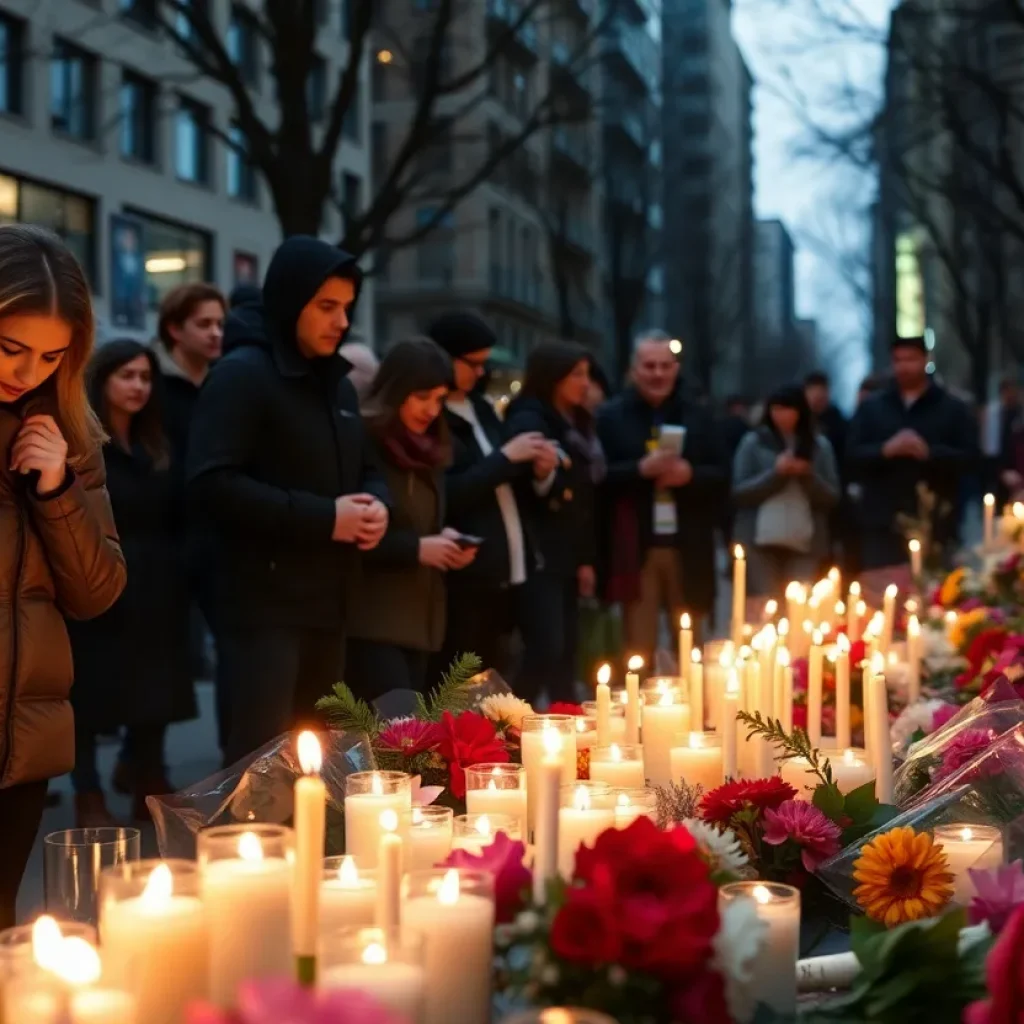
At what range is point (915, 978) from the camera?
2.05 metres

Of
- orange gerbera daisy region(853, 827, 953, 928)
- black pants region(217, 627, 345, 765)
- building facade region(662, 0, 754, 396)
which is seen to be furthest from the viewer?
building facade region(662, 0, 754, 396)

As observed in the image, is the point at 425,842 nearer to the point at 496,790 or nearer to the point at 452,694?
the point at 496,790

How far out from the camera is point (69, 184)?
94.6 feet

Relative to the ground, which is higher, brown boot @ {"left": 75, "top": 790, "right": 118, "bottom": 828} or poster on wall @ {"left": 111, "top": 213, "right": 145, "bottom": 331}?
poster on wall @ {"left": 111, "top": 213, "right": 145, "bottom": 331}

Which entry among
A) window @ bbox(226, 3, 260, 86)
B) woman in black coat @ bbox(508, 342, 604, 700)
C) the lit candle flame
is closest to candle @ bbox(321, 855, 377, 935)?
the lit candle flame

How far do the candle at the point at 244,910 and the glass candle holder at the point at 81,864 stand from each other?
2.43 ft

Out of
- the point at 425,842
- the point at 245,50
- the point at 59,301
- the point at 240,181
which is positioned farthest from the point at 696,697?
the point at 240,181


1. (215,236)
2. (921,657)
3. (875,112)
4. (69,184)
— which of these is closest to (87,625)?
(921,657)

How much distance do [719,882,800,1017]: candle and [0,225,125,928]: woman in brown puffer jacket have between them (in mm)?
1766

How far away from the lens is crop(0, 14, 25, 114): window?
26469 mm

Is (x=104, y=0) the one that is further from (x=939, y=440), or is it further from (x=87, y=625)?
(x=87, y=625)

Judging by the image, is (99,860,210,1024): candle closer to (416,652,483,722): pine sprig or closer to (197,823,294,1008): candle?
(197,823,294,1008): candle

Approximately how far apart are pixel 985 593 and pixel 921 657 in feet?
5.41

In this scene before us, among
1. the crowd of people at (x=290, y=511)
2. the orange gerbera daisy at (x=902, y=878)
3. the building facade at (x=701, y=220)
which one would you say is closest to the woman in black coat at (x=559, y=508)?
the crowd of people at (x=290, y=511)
